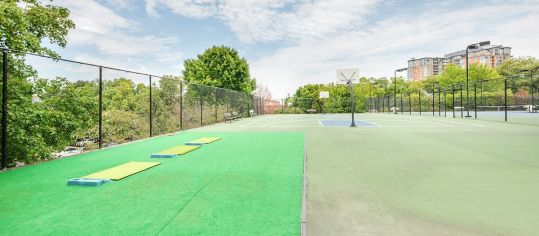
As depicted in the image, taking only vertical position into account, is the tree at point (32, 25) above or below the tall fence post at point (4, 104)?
above

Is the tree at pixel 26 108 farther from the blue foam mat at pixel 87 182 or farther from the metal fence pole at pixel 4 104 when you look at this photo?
the blue foam mat at pixel 87 182

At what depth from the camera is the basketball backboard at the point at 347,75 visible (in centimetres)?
1747

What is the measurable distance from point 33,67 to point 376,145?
8.51 metres

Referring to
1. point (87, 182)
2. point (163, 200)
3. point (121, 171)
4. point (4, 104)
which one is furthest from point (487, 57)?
point (4, 104)

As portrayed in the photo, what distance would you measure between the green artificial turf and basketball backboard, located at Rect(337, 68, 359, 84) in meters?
12.4

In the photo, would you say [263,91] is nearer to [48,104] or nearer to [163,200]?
[48,104]

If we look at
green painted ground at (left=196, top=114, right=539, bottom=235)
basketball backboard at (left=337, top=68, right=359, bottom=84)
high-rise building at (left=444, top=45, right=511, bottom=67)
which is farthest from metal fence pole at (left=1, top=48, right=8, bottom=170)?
high-rise building at (left=444, top=45, right=511, bottom=67)

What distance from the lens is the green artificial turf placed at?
2.75 metres

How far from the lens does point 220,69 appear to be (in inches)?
1219

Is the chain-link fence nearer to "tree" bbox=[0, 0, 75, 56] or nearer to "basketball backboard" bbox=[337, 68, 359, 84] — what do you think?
"basketball backboard" bbox=[337, 68, 359, 84]

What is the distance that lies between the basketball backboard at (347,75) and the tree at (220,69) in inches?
602

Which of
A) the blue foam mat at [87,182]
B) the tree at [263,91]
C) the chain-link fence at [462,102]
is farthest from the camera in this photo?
the tree at [263,91]

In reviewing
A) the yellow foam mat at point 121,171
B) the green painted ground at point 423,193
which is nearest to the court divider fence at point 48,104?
the yellow foam mat at point 121,171

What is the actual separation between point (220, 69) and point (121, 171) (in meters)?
26.5
